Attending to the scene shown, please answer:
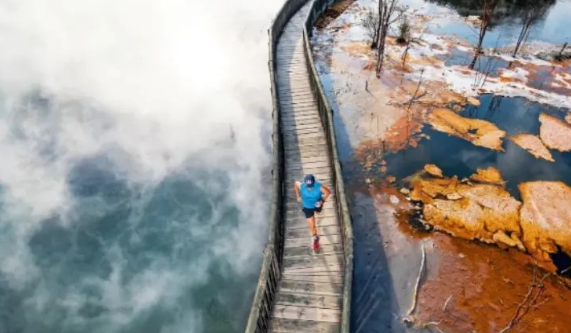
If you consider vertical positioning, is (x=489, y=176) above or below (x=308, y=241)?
below

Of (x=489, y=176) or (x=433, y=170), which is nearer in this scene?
(x=489, y=176)

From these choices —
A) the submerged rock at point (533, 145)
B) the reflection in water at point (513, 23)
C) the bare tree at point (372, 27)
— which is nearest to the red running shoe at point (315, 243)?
the submerged rock at point (533, 145)

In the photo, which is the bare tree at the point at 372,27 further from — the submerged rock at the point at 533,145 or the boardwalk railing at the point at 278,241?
Answer: the boardwalk railing at the point at 278,241

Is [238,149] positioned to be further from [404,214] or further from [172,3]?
[172,3]

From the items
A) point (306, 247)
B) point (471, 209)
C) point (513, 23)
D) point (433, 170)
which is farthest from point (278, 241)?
point (513, 23)

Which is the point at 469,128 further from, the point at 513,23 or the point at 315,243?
the point at 513,23

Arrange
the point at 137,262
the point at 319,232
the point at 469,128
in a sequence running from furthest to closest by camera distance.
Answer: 1. the point at 469,128
2. the point at 137,262
3. the point at 319,232
